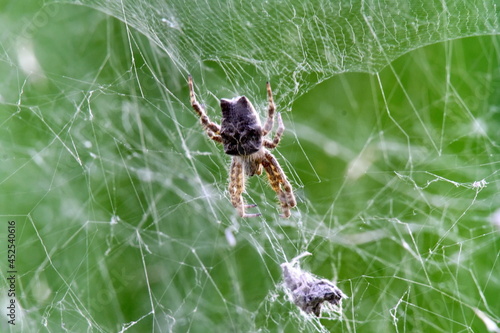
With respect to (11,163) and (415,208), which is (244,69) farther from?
(11,163)

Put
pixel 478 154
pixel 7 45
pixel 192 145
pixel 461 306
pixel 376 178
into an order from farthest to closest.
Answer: pixel 7 45 → pixel 192 145 → pixel 376 178 → pixel 478 154 → pixel 461 306

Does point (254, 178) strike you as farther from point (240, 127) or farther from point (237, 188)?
point (240, 127)

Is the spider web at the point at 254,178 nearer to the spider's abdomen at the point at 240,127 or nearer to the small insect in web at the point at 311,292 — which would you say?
the small insect in web at the point at 311,292

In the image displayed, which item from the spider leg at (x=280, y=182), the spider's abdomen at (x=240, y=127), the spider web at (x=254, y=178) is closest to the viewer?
the spider's abdomen at (x=240, y=127)

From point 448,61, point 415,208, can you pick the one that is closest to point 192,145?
point 415,208

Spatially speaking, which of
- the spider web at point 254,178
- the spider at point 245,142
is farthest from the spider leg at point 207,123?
the spider web at point 254,178

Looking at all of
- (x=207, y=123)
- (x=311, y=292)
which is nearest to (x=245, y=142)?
(x=207, y=123)
